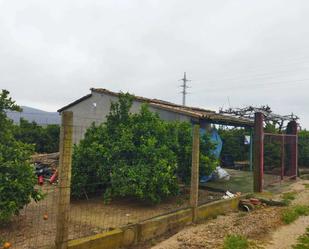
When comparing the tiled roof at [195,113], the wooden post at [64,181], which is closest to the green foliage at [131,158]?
the tiled roof at [195,113]

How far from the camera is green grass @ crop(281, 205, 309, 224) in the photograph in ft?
24.8

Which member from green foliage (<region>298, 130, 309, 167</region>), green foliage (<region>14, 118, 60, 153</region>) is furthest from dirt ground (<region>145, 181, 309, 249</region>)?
green foliage (<region>14, 118, 60, 153</region>)

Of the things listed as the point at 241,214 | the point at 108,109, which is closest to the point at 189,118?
the point at 108,109

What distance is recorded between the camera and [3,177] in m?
5.38

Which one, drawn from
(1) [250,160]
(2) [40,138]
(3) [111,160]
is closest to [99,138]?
(3) [111,160]

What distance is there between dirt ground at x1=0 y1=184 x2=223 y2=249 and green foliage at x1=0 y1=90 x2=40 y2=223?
38 cm

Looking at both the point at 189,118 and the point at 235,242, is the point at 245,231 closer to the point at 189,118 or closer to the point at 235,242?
the point at 235,242

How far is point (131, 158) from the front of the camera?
8320 mm

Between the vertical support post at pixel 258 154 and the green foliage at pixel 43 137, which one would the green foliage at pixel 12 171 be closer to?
the vertical support post at pixel 258 154

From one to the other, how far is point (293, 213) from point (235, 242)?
295cm

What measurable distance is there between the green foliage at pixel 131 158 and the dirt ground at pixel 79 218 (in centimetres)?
27

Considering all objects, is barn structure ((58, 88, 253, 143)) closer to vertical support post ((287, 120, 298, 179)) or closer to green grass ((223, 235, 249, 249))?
vertical support post ((287, 120, 298, 179))

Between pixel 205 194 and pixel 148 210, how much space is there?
268 centimetres

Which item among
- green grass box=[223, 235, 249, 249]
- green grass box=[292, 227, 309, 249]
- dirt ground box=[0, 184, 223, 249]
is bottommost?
green grass box=[292, 227, 309, 249]
